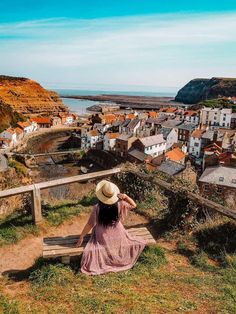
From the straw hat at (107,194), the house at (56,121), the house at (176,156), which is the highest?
the straw hat at (107,194)

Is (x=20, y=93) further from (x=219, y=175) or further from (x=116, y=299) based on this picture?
(x=116, y=299)

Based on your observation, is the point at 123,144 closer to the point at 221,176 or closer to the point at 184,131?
the point at 184,131

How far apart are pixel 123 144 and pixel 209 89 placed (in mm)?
119749

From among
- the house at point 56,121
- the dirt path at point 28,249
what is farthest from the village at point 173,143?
the dirt path at point 28,249

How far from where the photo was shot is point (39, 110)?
104562 millimetres

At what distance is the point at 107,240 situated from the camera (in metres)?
4.90

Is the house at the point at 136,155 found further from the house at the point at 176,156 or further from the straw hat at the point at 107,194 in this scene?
the straw hat at the point at 107,194

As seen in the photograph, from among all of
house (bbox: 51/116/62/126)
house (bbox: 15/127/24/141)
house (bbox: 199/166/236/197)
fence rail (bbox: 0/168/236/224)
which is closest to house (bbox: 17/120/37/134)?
house (bbox: 15/127/24/141)

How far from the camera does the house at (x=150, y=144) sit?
49656mm

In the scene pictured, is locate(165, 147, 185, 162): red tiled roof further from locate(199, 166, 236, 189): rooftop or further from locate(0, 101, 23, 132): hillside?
locate(0, 101, 23, 132): hillside

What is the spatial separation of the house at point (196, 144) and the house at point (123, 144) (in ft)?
33.0

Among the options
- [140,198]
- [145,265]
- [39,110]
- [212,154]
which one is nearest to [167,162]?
[212,154]

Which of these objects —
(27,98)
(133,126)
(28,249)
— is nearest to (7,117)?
(27,98)

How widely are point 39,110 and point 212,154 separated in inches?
3080
